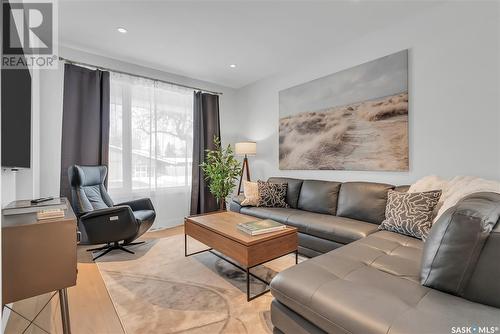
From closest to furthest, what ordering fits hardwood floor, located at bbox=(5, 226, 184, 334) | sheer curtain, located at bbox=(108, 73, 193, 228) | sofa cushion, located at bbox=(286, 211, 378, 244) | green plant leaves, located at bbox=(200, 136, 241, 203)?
hardwood floor, located at bbox=(5, 226, 184, 334) < sofa cushion, located at bbox=(286, 211, 378, 244) < sheer curtain, located at bbox=(108, 73, 193, 228) < green plant leaves, located at bbox=(200, 136, 241, 203)

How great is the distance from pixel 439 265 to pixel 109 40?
381 centimetres

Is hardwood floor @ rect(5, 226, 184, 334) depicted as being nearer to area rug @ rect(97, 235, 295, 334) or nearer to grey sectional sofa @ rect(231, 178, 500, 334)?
area rug @ rect(97, 235, 295, 334)

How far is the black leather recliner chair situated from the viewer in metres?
2.49

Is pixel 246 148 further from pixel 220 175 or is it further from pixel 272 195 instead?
pixel 272 195

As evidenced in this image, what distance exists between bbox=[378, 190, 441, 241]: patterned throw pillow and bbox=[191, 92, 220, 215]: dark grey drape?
3.00 metres

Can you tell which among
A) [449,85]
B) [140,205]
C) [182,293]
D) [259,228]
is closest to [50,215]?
[182,293]

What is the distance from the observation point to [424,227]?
1.93 metres

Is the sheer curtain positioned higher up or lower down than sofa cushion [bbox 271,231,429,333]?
higher up

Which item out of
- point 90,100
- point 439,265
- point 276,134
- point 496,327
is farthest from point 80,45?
point 496,327

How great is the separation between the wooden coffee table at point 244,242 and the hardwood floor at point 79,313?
87 cm

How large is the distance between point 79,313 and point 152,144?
2567 millimetres

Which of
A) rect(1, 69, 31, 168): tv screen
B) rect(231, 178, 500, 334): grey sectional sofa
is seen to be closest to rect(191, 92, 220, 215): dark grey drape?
rect(1, 69, 31, 168): tv screen

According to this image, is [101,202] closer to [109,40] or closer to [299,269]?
[109,40]

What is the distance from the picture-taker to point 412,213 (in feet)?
6.64
